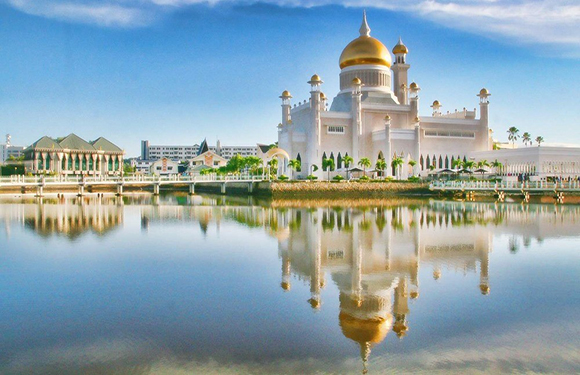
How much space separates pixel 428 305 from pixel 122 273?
7.33m

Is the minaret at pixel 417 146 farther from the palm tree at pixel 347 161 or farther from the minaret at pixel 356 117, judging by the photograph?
the palm tree at pixel 347 161

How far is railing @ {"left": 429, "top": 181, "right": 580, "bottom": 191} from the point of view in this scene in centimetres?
4038

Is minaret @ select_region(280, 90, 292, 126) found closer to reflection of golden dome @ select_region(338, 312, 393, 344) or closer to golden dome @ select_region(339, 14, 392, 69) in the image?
golden dome @ select_region(339, 14, 392, 69)

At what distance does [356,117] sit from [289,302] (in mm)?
41305

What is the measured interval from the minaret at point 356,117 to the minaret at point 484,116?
44.9ft

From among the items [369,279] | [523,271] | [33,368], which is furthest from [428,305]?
[33,368]

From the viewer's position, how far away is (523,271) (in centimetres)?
1324

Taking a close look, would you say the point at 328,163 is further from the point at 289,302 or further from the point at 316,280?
the point at 289,302

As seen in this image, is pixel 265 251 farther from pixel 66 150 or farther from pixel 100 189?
pixel 66 150

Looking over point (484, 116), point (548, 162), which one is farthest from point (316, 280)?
point (484, 116)

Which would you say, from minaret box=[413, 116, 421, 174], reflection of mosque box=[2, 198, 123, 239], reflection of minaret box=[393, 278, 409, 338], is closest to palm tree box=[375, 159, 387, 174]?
minaret box=[413, 116, 421, 174]

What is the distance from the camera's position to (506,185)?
139 feet

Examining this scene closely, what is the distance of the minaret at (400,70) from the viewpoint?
55.8m

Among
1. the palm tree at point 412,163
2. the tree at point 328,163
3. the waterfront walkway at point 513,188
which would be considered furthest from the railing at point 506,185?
the tree at point 328,163
